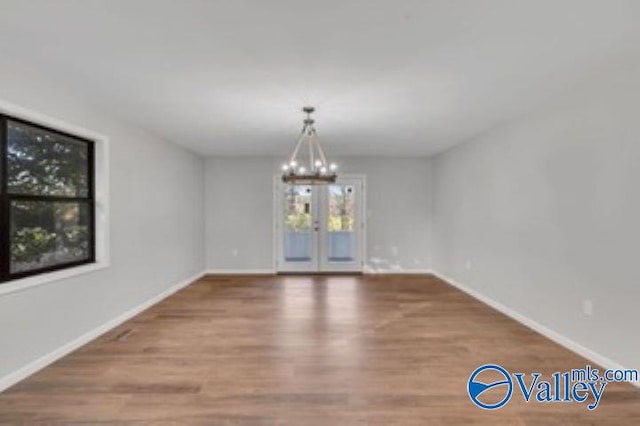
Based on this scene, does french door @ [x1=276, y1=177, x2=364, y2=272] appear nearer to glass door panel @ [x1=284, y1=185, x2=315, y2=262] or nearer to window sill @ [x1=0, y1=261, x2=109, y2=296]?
glass door panel @ [x1=284, y1=185, x2=315, y2=262]

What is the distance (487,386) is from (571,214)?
1859mm

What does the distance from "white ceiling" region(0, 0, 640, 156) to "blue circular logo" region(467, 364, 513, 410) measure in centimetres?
246

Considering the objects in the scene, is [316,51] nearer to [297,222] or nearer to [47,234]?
[47,234]

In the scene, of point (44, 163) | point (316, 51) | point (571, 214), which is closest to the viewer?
point (316, 51)

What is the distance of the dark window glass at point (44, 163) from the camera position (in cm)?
291

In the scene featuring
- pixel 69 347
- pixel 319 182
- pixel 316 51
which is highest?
pixel 316 51

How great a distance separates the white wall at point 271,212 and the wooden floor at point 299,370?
2397mm

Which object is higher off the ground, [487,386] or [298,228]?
[298,228]

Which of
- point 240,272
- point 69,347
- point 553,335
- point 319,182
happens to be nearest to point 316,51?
point 319,182

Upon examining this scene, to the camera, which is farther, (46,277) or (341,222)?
(341,222)

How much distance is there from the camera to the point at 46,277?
3076 millimetres

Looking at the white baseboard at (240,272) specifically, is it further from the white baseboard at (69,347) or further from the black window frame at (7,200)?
the black window frame at (7,200)

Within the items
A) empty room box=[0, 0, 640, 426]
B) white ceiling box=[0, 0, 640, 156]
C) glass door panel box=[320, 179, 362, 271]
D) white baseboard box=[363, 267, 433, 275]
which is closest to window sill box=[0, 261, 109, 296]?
empty room box=[0, 0, 640, 426]

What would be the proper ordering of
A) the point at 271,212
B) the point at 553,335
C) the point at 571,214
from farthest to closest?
the point at 271,212, the point at 553,335, the point at 571,214
